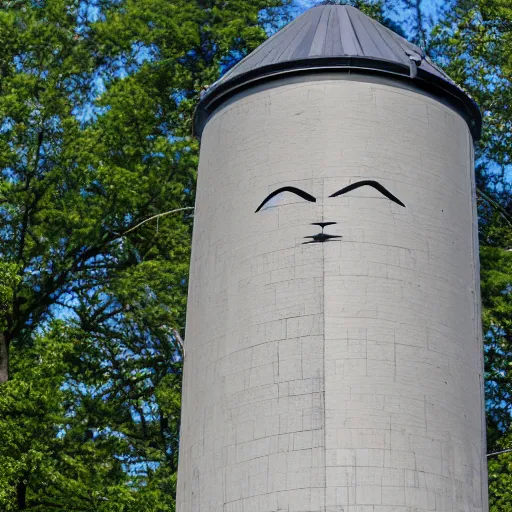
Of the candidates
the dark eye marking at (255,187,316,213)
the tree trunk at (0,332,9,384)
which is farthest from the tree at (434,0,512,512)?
the dark eye marking at (255,187,316,213)

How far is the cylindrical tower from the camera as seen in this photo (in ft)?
24.7

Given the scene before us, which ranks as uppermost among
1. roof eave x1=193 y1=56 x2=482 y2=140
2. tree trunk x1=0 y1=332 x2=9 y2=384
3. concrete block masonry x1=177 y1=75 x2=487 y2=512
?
tree trunk x1=0 y1=332 x2=9 y2=384

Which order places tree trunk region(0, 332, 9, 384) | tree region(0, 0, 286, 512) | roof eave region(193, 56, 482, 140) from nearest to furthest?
roof eave region(193, 56, 482, 140)
tree region(0, 0, 286, 512)
tree trunk region(0, 332, 9, 384)

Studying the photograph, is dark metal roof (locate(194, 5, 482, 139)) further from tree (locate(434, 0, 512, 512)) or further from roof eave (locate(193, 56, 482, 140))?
tree (locate(434, 0, 512, 512))

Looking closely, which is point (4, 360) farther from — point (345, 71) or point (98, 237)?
point (345, 71)

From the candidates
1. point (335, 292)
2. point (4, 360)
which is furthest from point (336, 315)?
point (4, 360)

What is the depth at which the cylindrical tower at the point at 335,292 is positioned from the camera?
7.52 meters

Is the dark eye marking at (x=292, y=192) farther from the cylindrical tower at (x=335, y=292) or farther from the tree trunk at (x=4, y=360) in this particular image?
the tree trunk at (x=4, y=360)

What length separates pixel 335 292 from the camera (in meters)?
7.88

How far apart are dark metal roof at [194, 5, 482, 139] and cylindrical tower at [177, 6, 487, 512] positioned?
2 cm

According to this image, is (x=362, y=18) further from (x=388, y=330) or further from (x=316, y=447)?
(x=316, y=447)

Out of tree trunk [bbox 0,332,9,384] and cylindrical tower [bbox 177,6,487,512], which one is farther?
tree trunk [bbox 0,332,9,384]

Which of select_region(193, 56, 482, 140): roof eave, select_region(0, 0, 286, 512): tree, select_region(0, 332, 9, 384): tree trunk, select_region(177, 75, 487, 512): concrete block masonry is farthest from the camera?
select_region(0, 332, 9, 384): tree trunk

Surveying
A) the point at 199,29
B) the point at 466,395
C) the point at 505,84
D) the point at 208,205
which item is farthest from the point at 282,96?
the point at 199,29
